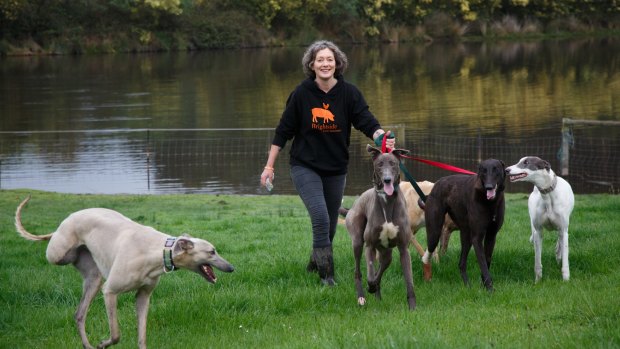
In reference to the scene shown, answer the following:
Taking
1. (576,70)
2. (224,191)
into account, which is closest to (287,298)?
(224,191)

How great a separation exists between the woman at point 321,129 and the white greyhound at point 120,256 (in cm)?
202

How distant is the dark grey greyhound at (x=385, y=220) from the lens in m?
7.76

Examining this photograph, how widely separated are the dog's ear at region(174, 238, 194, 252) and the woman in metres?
2.29

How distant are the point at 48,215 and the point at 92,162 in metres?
8.75

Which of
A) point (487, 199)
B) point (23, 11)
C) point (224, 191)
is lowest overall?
point (224, 191)

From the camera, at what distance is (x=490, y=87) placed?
3922 cm

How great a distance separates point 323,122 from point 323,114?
0.24 feet

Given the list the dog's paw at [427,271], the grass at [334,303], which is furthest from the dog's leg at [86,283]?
the dog's paw at [427,271]

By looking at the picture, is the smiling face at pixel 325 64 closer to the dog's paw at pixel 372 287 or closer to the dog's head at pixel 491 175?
the dog's head at pixel 491 175

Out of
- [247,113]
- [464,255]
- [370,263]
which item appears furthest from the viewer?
[247,113]

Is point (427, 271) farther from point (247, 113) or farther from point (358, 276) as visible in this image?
point (247, 113)

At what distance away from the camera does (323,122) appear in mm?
8648

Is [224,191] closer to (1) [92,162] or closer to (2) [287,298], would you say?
(1) [92,162]

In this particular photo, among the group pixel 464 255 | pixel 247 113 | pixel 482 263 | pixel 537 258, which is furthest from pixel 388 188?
pixel 247 113
